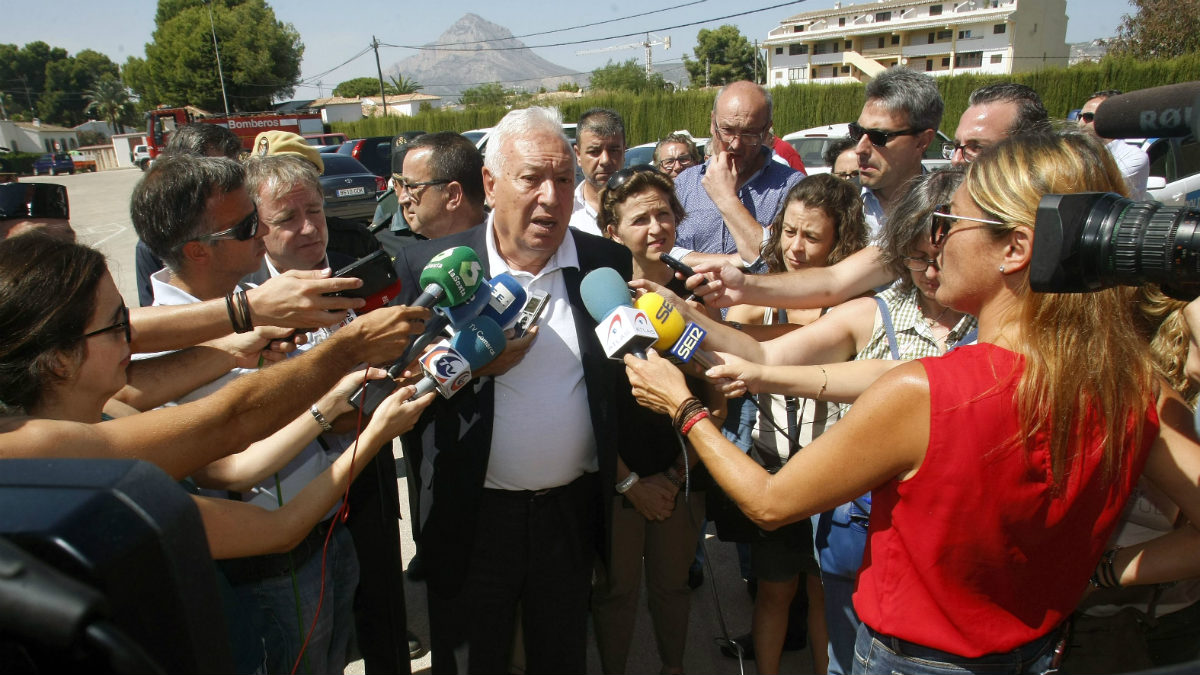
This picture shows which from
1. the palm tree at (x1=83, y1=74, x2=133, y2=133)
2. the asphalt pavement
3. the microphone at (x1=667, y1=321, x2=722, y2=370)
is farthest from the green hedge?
the palm tree at (x1=83, y1=74, x2=133, y2=133)

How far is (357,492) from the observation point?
270 centimetres

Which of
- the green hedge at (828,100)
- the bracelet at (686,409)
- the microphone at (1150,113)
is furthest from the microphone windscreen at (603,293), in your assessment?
the green hedge at (828,100)

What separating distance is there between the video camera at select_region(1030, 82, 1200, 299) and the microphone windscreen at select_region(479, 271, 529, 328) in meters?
1.33

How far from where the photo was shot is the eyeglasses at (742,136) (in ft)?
12.4

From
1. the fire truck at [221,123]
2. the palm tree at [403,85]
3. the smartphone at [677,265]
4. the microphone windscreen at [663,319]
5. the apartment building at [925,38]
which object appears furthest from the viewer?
Answer: the palm tree at [403,85]

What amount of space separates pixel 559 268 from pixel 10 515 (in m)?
1.99

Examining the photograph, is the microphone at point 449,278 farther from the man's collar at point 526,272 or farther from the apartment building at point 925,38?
the apartment building at point 925,38

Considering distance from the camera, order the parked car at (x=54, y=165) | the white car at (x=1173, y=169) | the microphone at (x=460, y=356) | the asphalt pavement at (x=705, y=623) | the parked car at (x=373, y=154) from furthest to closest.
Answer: the parked car at (x=54, y=165)
the parked car at (x=373, y=154)
the white car at (x=1173, y=169)
the asphalt pavement at (x=705, y=623)
the microphone at (x=460, y=356)

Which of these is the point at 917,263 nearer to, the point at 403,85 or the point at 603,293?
the point at 603,293

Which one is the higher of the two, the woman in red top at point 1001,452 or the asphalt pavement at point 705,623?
the woman in red top at point 1001,452

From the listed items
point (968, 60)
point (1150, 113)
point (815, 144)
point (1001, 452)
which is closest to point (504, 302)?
point (1001, 452)

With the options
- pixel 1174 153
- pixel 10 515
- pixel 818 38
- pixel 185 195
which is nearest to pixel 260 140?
pixel 185 195

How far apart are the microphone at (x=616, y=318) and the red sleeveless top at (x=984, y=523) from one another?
740mm

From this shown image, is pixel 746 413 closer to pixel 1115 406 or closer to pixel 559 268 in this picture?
pixel 559 268
